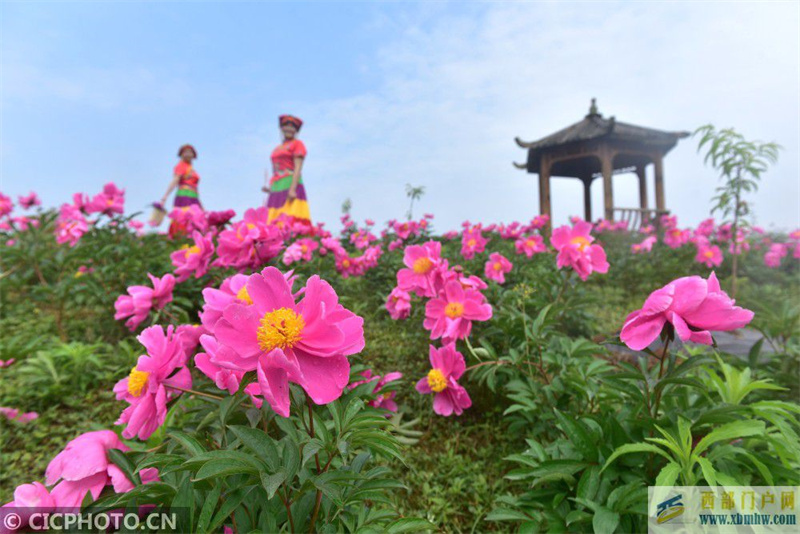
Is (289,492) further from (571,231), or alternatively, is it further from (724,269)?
(724,269)

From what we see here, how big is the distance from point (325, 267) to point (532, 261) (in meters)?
1.78

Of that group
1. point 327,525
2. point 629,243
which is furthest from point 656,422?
point 629,243

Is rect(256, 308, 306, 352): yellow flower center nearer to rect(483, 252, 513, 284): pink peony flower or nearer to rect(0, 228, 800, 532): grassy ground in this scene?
rect(0, 228, 800, 532): grassy ground

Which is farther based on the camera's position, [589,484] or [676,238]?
[676,238]

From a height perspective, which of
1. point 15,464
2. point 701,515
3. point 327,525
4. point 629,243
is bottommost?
point 15,464

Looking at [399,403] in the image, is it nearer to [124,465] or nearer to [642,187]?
[124,465]

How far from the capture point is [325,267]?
2418mm

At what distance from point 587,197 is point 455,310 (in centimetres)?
1287

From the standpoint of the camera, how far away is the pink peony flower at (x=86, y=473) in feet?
2.59

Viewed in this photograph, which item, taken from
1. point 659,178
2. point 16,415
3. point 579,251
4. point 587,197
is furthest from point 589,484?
point 587,197

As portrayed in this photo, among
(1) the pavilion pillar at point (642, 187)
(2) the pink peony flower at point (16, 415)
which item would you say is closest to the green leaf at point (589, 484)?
(2) the pink peony flower at point (16, 415)

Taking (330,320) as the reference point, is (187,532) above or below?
below

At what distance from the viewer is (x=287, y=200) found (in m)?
6.68

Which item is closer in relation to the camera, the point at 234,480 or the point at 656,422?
the point at 234,480
